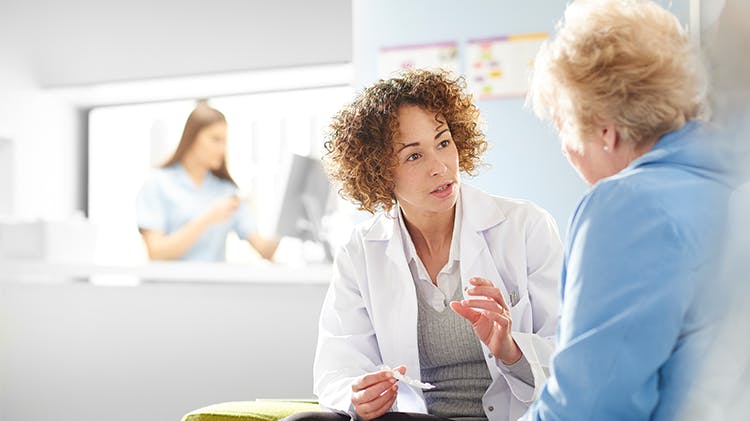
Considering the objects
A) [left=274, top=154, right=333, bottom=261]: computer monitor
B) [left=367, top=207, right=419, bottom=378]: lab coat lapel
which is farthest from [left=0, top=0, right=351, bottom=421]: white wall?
[left=367, top=207, right=419, bottom=378]: lab coat lapel

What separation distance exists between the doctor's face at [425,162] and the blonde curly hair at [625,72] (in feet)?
2.54

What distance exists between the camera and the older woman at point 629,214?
1017mm

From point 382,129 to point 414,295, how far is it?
1.38ft

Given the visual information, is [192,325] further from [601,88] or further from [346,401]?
[601,88]

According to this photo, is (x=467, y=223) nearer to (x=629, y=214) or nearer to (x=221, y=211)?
(x=629, y=214)

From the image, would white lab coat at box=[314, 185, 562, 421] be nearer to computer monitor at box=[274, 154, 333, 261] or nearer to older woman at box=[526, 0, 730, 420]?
older woman at box=[526, 0, 730, 420]

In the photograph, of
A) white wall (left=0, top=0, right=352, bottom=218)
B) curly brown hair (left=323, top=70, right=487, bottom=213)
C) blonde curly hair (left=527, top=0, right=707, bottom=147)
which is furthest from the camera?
white wall (left=0, top=0, right=352, bottom=218)

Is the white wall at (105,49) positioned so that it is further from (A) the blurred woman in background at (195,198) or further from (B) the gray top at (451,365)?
(B) the gray top at (451,365)

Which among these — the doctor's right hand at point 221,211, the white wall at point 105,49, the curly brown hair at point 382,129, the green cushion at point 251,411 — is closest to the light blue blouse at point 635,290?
the curly brown hair at point 382,129

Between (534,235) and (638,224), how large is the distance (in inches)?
38.7

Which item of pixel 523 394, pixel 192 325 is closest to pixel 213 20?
pixel 192 325

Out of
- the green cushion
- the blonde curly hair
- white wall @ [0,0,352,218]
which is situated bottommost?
the green cushion

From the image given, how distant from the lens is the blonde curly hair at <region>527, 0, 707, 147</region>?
1147 millimetres

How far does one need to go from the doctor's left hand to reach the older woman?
1.51 ft
